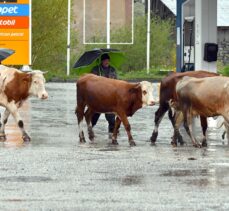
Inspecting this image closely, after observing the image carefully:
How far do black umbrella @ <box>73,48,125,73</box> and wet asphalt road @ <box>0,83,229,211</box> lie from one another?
1.34 meters

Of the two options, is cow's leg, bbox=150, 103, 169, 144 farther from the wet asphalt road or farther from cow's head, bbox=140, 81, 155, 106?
cow's head, bbox=140, 81, 155, 106

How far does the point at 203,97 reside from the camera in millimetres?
20047

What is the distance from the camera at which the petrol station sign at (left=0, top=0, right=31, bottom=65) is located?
37875 mm

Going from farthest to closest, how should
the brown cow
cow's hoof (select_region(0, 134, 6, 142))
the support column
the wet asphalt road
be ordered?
1. the support column
2. cow's hoof (select_region(0, 134, 6, 142))
3. the brown cow
4. the wet asphalt road

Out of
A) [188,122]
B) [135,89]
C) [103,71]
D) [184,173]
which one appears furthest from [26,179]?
[103,71]

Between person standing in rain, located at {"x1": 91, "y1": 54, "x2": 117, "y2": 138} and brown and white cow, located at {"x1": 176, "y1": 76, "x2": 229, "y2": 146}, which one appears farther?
person standing in rain, located at {"x1": 91, "y1": 54, "x2": 117, "y2": 138}

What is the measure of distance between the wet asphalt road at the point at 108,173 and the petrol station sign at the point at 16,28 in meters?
13.4

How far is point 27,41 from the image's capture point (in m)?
37.9

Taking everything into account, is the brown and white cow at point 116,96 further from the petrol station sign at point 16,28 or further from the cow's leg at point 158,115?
the petrol station sign at point 16,28

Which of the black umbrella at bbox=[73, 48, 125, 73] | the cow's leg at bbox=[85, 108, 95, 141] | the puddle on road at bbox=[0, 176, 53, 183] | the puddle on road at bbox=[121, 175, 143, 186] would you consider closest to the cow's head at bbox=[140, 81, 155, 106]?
the cow's leg at bbox=[85, 108, 95, 141]

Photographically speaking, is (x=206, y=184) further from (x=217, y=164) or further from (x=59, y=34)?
(x=59, y=34)

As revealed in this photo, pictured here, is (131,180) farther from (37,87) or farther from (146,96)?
(37,87)

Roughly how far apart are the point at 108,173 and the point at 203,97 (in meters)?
4.06

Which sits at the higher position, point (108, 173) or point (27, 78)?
point (27, 78)
